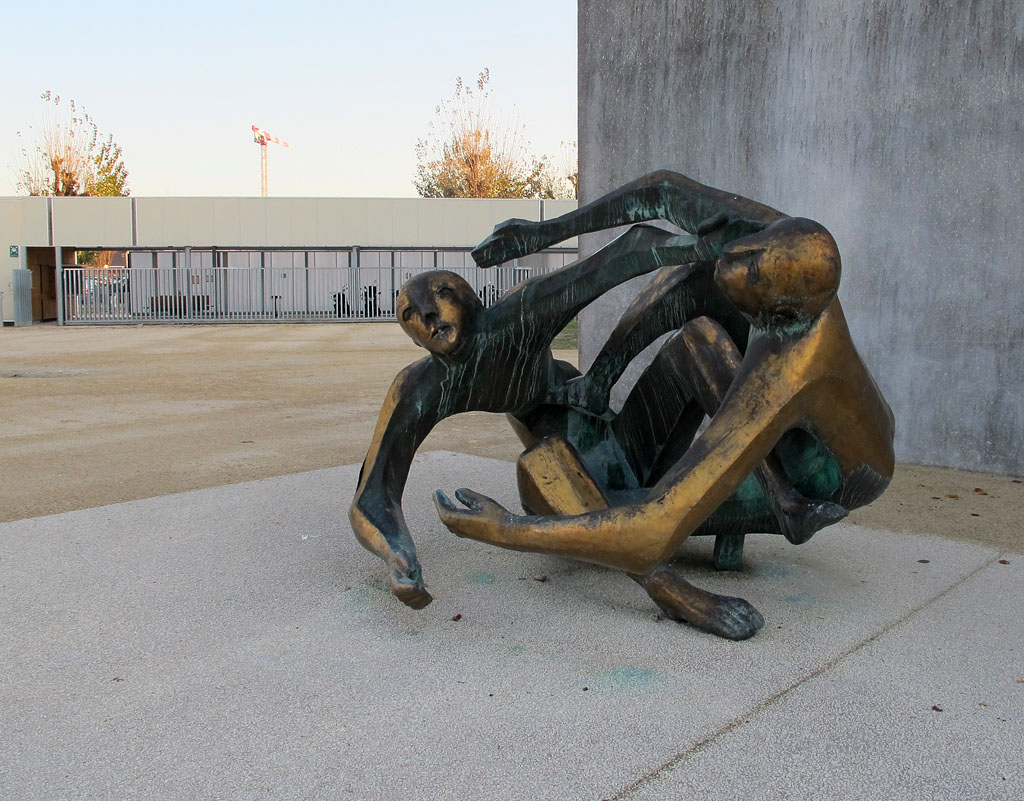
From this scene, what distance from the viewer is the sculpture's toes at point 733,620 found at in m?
2.64

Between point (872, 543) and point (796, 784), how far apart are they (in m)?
2.05

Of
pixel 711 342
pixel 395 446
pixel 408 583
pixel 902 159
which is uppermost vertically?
pixel 902 159

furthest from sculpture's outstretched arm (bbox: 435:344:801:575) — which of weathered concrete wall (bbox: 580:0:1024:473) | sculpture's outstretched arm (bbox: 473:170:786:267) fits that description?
weathered concrete wall (bbox: 580:0:1024:473)

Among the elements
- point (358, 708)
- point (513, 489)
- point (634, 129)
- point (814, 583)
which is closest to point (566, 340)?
point (634, 129)

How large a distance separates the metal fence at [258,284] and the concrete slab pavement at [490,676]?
1963cm

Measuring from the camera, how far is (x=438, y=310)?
2.77 m

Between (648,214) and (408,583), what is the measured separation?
133 cm

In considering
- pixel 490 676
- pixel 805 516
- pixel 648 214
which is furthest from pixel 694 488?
pixel 648 214

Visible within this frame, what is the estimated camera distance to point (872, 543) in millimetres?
3732

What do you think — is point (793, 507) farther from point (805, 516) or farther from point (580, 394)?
point (580, 394)

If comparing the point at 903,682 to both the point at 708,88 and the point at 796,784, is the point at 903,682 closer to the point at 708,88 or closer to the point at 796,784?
the point at 796,784

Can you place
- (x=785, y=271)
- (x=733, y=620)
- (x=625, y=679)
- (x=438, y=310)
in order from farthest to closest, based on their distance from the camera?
(x=438, y=310) → (x=733, y=620) → (x=625, y=679) → (x=785, y=271)

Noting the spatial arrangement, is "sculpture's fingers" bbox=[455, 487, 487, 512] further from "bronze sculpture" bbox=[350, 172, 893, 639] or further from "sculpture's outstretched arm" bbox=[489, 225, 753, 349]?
"sculpture's outstretched arm" bbox=[489, 225, 753, 349]

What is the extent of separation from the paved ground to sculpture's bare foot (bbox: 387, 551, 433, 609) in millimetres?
198
